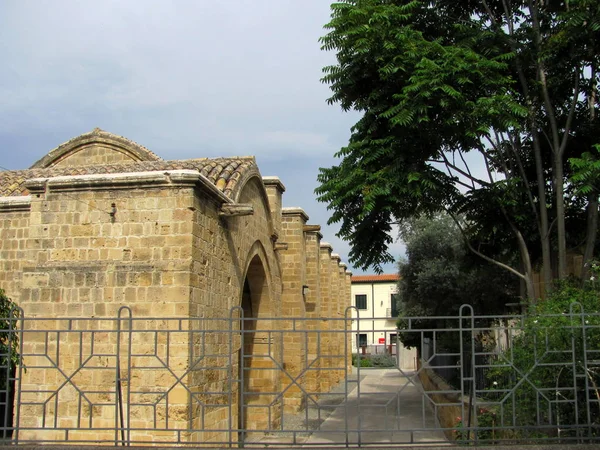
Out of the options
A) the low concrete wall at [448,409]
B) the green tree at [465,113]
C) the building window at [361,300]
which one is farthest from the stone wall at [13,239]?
the building window at [361,300]

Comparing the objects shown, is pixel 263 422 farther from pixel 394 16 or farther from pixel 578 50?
pixel 578 50

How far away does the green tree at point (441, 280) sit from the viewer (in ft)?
59.0

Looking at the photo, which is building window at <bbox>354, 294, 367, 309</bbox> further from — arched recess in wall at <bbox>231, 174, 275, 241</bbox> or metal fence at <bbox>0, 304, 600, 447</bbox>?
metal fence at <bbox>0, 304, 600, 447</bbox>

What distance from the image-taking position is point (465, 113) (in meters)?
9.41

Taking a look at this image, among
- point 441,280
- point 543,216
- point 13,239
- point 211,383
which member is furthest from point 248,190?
point 441,280

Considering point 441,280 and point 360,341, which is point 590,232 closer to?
point 441,280

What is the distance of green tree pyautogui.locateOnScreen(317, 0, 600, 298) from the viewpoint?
31.0ft

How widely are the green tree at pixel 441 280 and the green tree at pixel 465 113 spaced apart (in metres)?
6.30

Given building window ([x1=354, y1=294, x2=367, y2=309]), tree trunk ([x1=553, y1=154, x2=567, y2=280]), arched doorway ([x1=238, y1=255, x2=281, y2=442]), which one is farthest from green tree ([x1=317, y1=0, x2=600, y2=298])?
building window ([x1=354, y1=294, x2=367, y2=309])

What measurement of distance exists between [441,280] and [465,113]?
10.9 m

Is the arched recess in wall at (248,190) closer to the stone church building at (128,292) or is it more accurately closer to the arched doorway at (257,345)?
the stone church building at (128,292)

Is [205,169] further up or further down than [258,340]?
further up

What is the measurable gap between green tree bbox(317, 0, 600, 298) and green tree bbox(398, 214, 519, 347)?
630cm

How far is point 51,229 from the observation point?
26.8 ft
